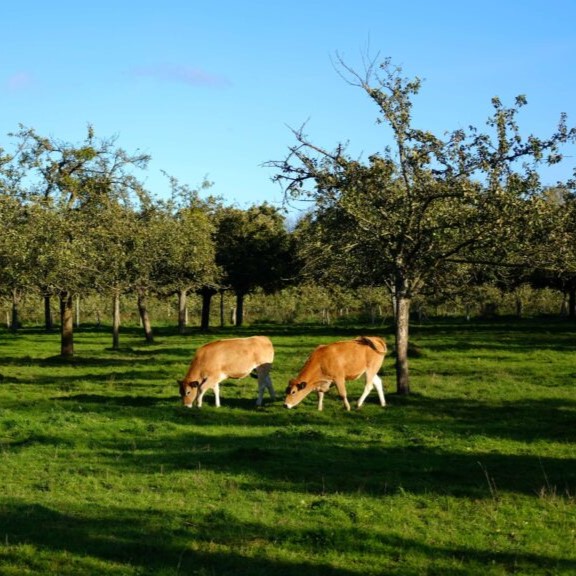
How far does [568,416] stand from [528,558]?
40.4 ft

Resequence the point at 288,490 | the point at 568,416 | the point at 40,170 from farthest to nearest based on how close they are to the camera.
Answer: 1. the point at 40,170
2. the point at 568,416
3. the point at 288,490

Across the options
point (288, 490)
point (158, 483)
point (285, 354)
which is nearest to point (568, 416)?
point (288, 490)

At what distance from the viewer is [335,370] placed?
22641 mm

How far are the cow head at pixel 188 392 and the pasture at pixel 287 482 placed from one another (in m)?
0.39

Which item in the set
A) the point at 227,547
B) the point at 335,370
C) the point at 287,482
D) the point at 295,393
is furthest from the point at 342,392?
the point at 227,547

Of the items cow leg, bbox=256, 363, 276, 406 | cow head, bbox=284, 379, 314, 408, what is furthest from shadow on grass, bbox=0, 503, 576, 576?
cow leg, bbox=256, 363, 276, 406

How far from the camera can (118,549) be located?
10055mm

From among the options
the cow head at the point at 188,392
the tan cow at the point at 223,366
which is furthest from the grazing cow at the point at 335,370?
the cow head at the point at 188,392

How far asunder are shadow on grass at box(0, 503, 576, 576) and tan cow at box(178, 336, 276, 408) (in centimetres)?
1091

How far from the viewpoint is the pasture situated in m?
9.90

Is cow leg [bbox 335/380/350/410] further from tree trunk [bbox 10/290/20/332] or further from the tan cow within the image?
tree trunk [bbox 10/290/20/332]

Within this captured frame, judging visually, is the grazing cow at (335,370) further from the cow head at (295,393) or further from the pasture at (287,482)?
the pasture at (287,482)

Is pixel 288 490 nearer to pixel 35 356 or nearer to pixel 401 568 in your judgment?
pixel 401 568

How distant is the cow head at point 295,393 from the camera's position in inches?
864
